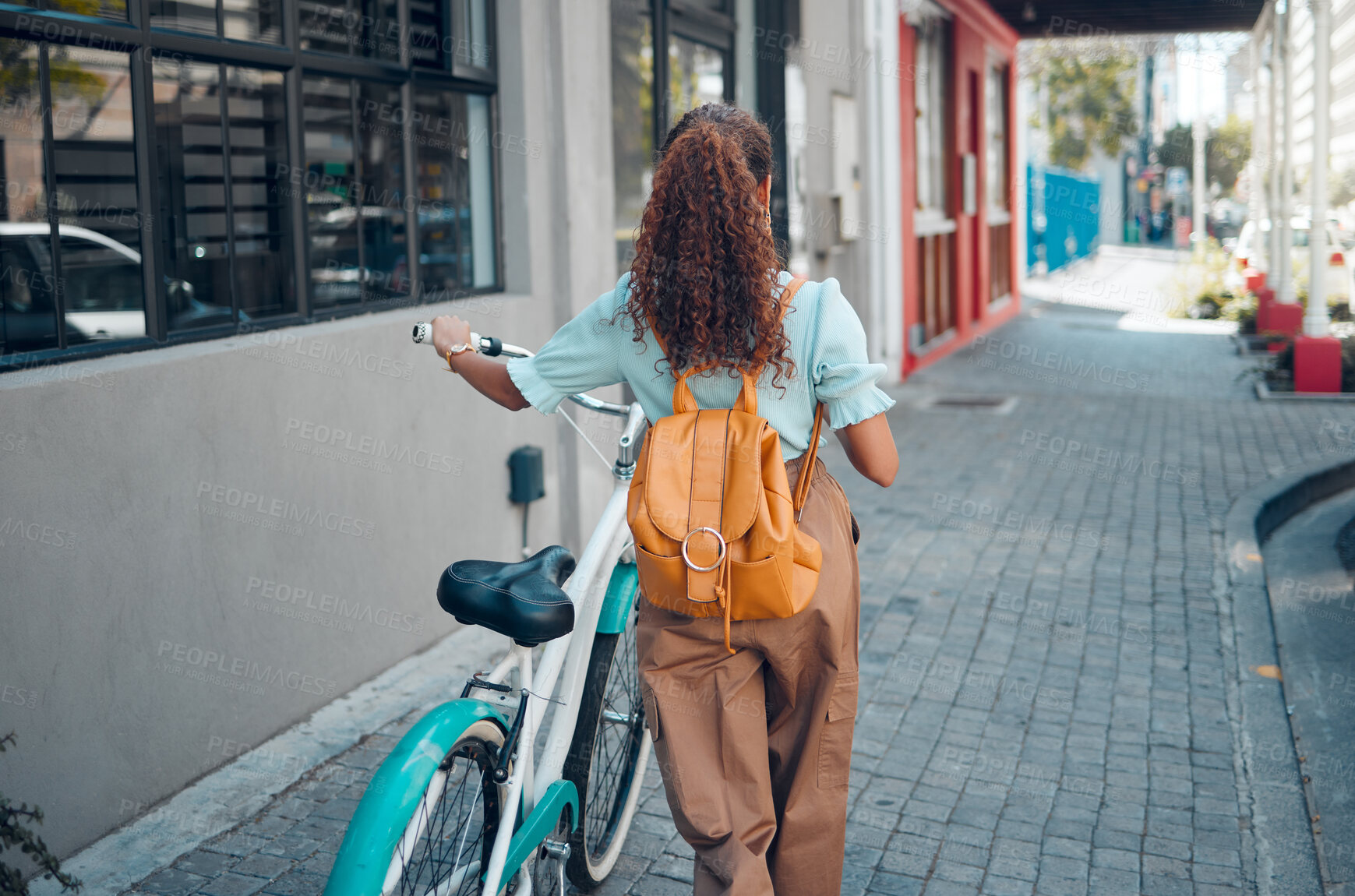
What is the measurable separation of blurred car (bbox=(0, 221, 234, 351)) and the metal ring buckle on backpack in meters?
2.21

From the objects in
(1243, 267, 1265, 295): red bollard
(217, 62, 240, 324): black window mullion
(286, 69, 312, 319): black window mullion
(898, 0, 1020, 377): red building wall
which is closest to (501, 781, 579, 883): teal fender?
(217, 62, 240, 324): black window mullion

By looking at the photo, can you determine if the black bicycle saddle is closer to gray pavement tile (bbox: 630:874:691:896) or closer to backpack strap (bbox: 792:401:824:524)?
backpack strap (bbox: 792:401:824:524)

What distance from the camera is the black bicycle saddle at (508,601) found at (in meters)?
2.37

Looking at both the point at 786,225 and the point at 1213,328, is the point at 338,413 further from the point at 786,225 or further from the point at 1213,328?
the point at 1213,328

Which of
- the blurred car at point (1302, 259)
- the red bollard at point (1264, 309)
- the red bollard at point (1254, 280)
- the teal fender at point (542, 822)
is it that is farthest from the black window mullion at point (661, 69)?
the red bollard at point (1254, 280)

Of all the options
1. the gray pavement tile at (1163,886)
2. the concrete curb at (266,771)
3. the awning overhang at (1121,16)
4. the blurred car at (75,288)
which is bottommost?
the gray pavement tile at (1163,886)

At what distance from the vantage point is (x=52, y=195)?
352 centimetres

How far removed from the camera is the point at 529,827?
2.61 meters

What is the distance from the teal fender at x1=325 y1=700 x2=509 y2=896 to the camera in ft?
6.76

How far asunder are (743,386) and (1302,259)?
18822mm

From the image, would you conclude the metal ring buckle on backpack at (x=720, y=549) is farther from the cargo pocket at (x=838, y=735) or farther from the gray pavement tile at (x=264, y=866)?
the gray pavement tile at (x=264, y=866)

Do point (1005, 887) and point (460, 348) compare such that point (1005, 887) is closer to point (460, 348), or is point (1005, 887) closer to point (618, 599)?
point (618, 599)

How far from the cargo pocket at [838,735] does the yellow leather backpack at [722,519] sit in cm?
29

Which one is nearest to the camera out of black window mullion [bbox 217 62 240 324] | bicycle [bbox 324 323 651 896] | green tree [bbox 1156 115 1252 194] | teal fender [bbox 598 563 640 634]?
bicycle [bbox 324 323 651 896]
